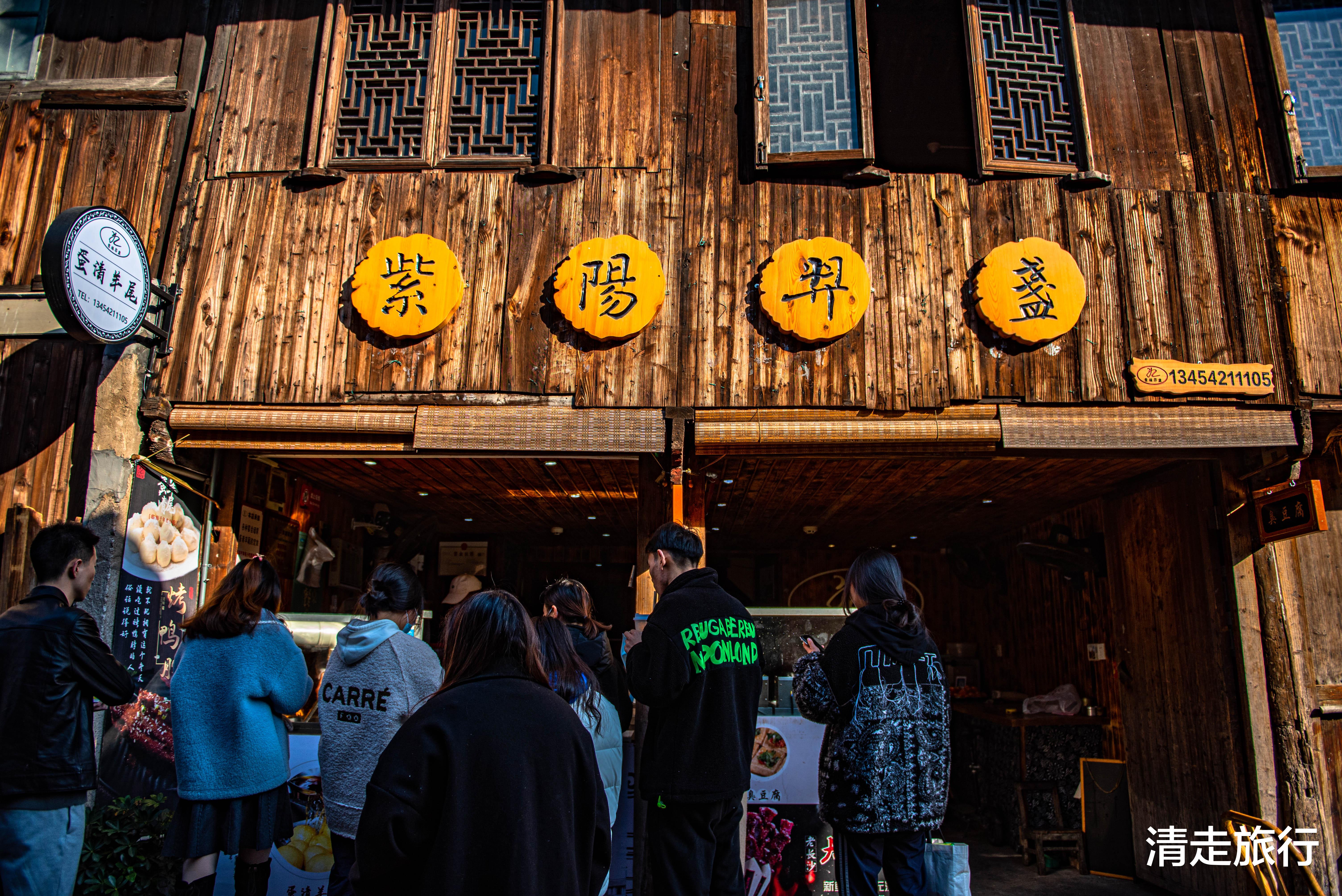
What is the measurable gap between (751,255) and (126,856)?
5750 mm

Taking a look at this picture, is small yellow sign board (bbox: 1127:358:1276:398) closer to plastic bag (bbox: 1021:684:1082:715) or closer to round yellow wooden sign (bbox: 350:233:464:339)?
plastic bag (bbox: 1021:684:1082:715)

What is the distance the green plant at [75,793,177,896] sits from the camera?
15.1 ft

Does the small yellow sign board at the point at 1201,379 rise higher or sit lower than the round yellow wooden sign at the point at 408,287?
lower

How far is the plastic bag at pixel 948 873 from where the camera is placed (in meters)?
3.45

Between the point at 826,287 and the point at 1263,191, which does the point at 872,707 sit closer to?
the point at 826,287

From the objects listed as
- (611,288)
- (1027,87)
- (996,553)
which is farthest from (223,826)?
(996,553)

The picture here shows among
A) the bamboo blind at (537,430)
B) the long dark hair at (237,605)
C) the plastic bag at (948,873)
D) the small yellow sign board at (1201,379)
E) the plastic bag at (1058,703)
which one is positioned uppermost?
the small yellow sign board at (1201,379)

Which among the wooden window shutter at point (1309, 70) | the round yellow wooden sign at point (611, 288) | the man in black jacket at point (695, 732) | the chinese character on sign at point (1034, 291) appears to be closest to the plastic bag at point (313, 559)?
the round yellow wooden sign at point (611, 288)

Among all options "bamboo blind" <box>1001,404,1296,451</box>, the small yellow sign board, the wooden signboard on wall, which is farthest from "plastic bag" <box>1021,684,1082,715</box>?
the small yellow sign board

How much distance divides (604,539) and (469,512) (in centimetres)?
294

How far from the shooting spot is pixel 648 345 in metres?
5.88

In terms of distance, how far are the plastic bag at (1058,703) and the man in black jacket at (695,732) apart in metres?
5.30

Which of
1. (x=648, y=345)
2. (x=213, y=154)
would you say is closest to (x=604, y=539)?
(x=648, y=345)

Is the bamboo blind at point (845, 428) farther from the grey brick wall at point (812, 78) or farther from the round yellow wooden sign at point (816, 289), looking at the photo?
the grey brick wall at point (812, 78)
